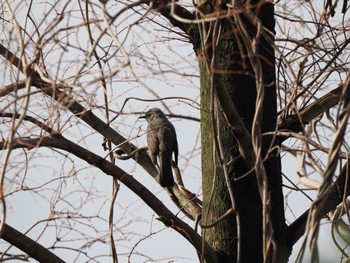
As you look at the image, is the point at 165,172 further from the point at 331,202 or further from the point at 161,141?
the point at 331,202

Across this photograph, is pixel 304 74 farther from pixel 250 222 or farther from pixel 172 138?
A: pixel 172 138

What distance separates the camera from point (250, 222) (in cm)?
446

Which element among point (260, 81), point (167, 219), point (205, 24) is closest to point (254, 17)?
point (260, 81)

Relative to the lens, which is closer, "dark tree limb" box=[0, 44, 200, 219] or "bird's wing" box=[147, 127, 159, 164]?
"dark tree limb" box=[0, 44, 200, 219]

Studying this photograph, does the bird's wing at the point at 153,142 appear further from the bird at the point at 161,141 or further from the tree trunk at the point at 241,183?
the tree trunk at the point at 241,183

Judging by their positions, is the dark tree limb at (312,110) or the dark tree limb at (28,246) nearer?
the dark tree limb at (28,246)

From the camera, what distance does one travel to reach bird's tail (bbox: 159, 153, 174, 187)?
5.19 m

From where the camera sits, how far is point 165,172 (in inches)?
229

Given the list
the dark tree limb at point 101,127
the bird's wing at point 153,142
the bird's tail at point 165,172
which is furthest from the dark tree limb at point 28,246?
the bird's wing at point 153,142

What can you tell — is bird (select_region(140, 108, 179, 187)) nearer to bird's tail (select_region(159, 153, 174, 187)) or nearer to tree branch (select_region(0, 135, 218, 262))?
bird's tail (select_region(159, 153, 174, 187))

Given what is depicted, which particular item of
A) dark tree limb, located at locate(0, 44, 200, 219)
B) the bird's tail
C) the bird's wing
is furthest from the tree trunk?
the bird's wing

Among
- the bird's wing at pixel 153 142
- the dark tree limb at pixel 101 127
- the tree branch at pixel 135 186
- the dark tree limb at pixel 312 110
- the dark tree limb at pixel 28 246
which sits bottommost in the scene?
the dark tree limb at pixel 28 246

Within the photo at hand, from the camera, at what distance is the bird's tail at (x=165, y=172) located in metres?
5.19

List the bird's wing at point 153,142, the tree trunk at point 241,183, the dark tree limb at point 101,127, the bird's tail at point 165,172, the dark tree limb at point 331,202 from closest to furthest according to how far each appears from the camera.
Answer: the dark tree limb at point 101,127 → the dark tree limb at point 331,202 → the tree trunk at point 241,183 → the bird's tail at point 165,172 → the bird's wing at point 153,142
